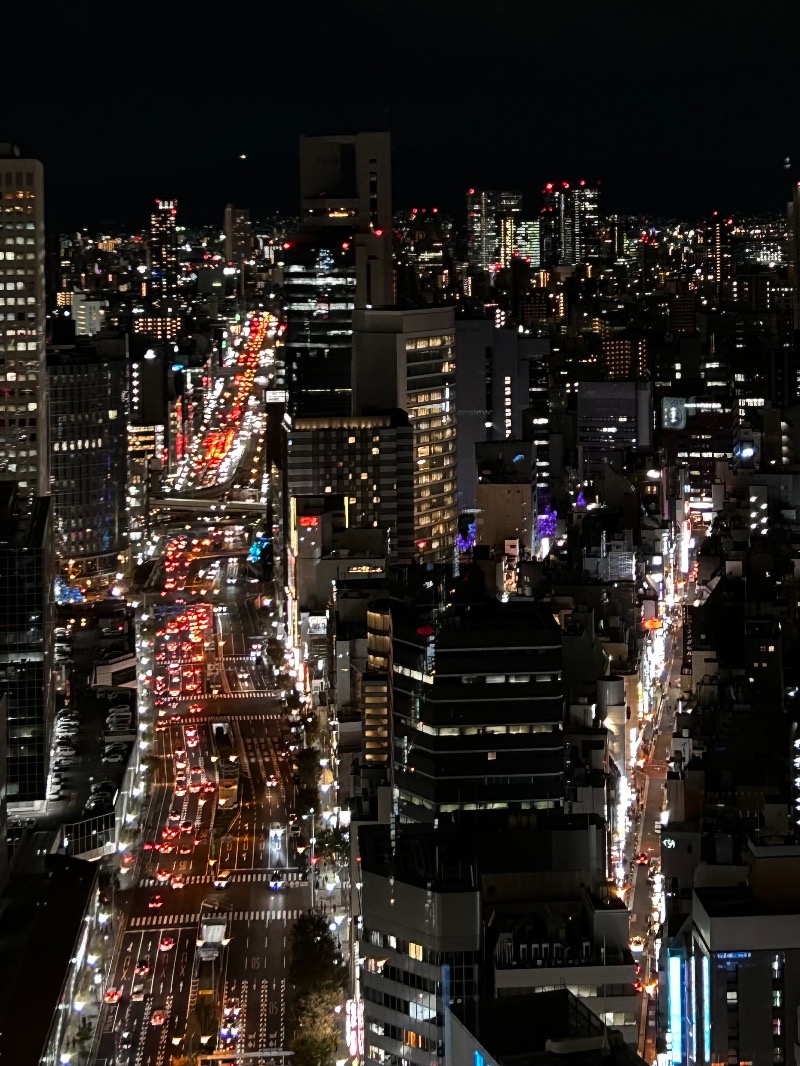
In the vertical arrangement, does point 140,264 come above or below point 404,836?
above

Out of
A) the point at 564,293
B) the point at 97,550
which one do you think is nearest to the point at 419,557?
the point at 97,550

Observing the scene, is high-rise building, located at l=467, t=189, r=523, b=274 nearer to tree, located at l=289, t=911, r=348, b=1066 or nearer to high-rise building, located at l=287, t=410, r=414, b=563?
high-rise building, located at l=287, t=410, r=414, b=563

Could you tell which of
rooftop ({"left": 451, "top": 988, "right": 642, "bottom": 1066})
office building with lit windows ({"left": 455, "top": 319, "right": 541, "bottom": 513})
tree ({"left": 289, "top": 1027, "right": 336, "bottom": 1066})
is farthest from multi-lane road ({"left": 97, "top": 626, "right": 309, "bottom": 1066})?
office building with lit windows ({"left": 455, "top": 319, "right": 541, "bottom": 513})

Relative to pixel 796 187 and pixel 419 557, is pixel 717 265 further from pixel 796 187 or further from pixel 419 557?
pixel 419 557

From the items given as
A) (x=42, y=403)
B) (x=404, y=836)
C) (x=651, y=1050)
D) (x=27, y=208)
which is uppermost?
(x=27, y=208)

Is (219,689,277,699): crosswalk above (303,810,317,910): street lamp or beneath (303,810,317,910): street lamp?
above

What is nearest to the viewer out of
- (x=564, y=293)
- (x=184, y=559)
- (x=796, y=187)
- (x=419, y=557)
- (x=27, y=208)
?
(x=27, y=208)
